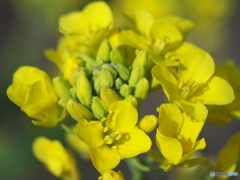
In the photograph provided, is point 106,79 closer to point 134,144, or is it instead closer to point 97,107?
point 97,107

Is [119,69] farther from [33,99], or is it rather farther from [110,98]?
[33,99]

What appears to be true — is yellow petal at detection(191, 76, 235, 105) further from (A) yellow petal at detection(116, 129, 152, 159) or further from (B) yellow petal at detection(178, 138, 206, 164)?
(A) yellow petal at detection(116, 129, 152, 159)

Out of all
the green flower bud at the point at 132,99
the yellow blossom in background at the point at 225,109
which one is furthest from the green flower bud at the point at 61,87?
the yellow blossom in background at the point at 225,109

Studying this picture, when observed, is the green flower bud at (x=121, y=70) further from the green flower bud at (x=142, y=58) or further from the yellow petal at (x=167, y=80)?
the yellow petal at (x=167, y=80)

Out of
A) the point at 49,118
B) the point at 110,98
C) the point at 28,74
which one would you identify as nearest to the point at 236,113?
the point at 110,98

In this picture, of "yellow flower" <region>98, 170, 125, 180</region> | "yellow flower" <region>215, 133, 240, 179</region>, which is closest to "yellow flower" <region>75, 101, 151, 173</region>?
"yellow flower" <region>98, 170, 125, 180</region>
